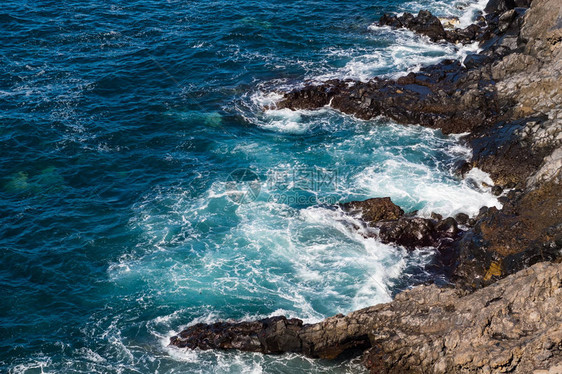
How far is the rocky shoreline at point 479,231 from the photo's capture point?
1231 inches

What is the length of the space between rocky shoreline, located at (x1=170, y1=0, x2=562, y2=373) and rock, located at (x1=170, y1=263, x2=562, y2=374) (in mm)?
65

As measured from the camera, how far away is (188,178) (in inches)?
2176

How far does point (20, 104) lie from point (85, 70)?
362 inches

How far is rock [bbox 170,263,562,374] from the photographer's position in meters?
29.8

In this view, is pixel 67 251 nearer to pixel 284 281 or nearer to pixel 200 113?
pixel 284 281

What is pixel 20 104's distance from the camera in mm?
63844

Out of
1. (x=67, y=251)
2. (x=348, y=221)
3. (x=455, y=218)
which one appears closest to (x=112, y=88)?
(x=67, y=251)

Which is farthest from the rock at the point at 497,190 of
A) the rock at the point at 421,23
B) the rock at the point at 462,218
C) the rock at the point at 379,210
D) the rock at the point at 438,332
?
the rock at the point at 421,23

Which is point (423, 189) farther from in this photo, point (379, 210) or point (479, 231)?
point (479, 231)

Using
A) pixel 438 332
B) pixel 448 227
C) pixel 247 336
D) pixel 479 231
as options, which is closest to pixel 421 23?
pixel 448 227

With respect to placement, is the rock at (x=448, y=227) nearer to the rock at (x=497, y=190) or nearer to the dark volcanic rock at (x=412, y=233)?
the dark volcanic rock at (x=412, y=233)

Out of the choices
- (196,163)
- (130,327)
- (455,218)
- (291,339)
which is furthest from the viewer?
(196,163)

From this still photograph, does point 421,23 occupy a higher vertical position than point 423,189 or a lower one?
higher

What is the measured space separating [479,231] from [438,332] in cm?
1186
